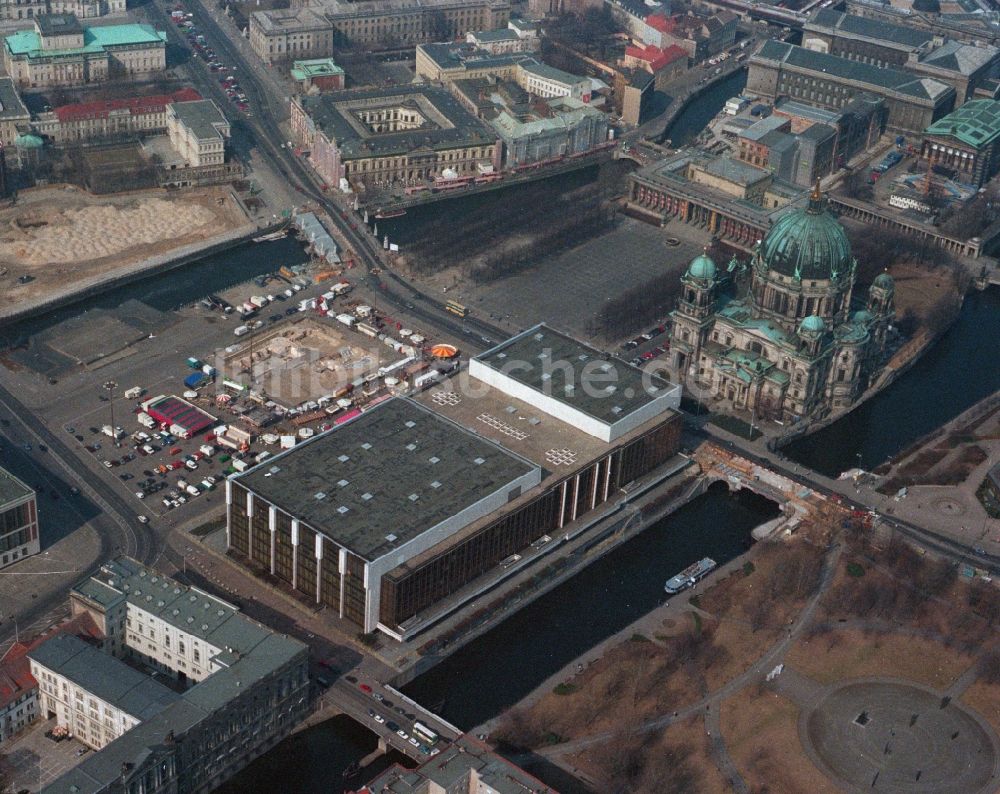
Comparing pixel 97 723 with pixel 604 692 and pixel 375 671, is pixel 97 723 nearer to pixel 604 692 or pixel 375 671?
pixel 375 671

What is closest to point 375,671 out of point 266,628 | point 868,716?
point 266,628

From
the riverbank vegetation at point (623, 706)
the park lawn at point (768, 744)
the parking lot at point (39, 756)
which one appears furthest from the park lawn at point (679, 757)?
the parking lot at point (39, 756)

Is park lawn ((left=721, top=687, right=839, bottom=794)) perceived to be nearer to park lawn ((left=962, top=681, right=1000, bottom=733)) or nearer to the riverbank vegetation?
the riverbank vegetation

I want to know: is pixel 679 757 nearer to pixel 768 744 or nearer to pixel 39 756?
pixel 768 744

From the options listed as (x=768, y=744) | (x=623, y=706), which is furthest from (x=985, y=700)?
(x=623, y=706)

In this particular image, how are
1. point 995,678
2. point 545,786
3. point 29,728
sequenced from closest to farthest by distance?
point 545,786
point 29,728
point 995,678

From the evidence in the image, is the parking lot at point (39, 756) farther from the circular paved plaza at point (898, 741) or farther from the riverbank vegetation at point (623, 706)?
the circular paved plaza at point (898, 741)
